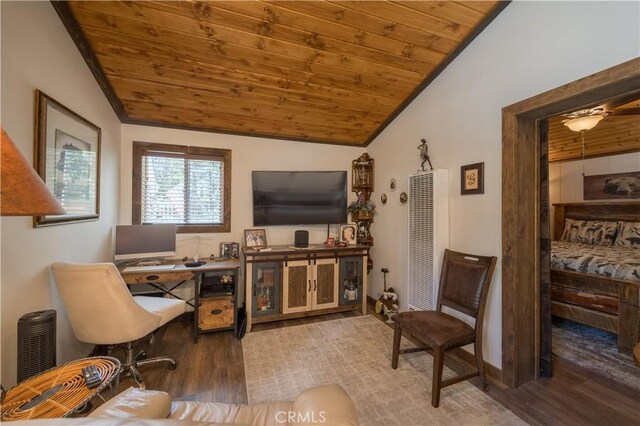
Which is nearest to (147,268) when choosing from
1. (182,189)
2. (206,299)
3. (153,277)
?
(153,277)

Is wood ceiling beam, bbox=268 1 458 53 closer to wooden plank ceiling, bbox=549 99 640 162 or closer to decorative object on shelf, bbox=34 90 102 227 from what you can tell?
decorative object on shelf, bbox=34 90 102 227

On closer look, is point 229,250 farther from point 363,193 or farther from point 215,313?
point 363,193

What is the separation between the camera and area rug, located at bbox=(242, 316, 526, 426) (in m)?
1.73

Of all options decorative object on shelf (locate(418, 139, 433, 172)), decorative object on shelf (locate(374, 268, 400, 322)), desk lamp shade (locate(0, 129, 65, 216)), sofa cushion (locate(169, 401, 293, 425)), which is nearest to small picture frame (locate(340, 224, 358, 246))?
decorative object on shelf (locate(374, 268, 400, 322))

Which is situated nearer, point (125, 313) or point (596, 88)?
point (596, 88)

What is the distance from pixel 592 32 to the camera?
61.7 inches

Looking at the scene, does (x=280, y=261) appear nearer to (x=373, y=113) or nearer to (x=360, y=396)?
(x=360, y=396)

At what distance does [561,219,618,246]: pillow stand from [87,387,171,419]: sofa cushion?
5.91m

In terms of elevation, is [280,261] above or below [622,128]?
below

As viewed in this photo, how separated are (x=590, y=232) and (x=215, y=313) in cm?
585

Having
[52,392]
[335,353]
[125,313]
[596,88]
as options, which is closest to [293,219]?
[335,353]

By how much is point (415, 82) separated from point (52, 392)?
11.6 feet

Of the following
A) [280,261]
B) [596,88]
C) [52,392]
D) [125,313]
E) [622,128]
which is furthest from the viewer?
[622,128]

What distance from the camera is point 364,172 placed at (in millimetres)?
3938
